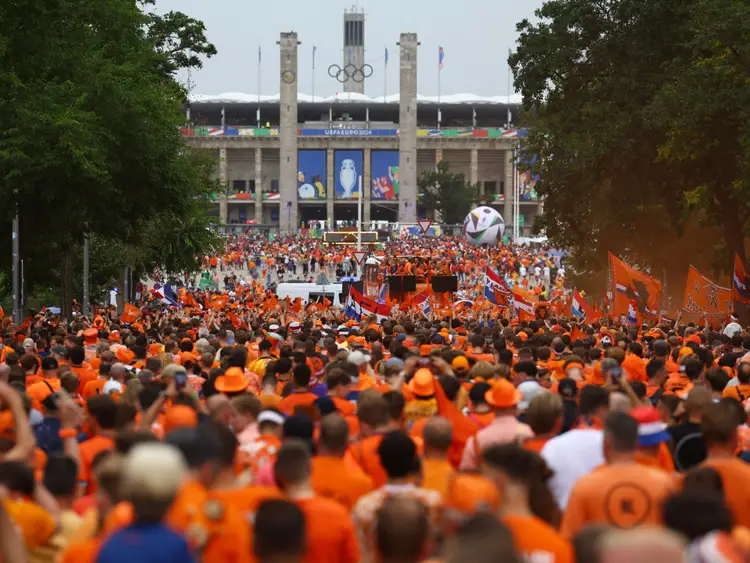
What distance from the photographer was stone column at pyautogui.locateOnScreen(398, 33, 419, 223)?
13675cm

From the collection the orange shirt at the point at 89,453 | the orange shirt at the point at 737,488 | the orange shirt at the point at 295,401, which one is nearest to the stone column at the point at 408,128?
the orange shirt at the point at 295,401

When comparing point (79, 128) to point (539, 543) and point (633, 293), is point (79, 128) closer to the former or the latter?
point (633, 293)

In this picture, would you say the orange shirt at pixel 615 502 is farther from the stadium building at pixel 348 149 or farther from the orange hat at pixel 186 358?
the stadium building at pixel 348 149

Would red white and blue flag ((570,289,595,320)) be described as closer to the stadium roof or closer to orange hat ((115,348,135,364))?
orange hat ((115,348,135,364))

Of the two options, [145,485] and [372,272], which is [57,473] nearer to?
[145,485]

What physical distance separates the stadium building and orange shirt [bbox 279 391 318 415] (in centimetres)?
12213

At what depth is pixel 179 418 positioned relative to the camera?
25.9ft

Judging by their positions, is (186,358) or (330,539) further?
(186,358)

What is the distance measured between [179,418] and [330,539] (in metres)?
2.37

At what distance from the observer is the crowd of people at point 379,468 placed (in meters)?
4.92

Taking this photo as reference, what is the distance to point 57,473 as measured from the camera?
675 cm

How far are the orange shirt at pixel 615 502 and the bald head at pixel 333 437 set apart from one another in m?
1.17

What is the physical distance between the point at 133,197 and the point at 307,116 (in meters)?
127

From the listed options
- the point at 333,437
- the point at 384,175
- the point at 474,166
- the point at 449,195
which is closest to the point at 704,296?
the point at 333,437
